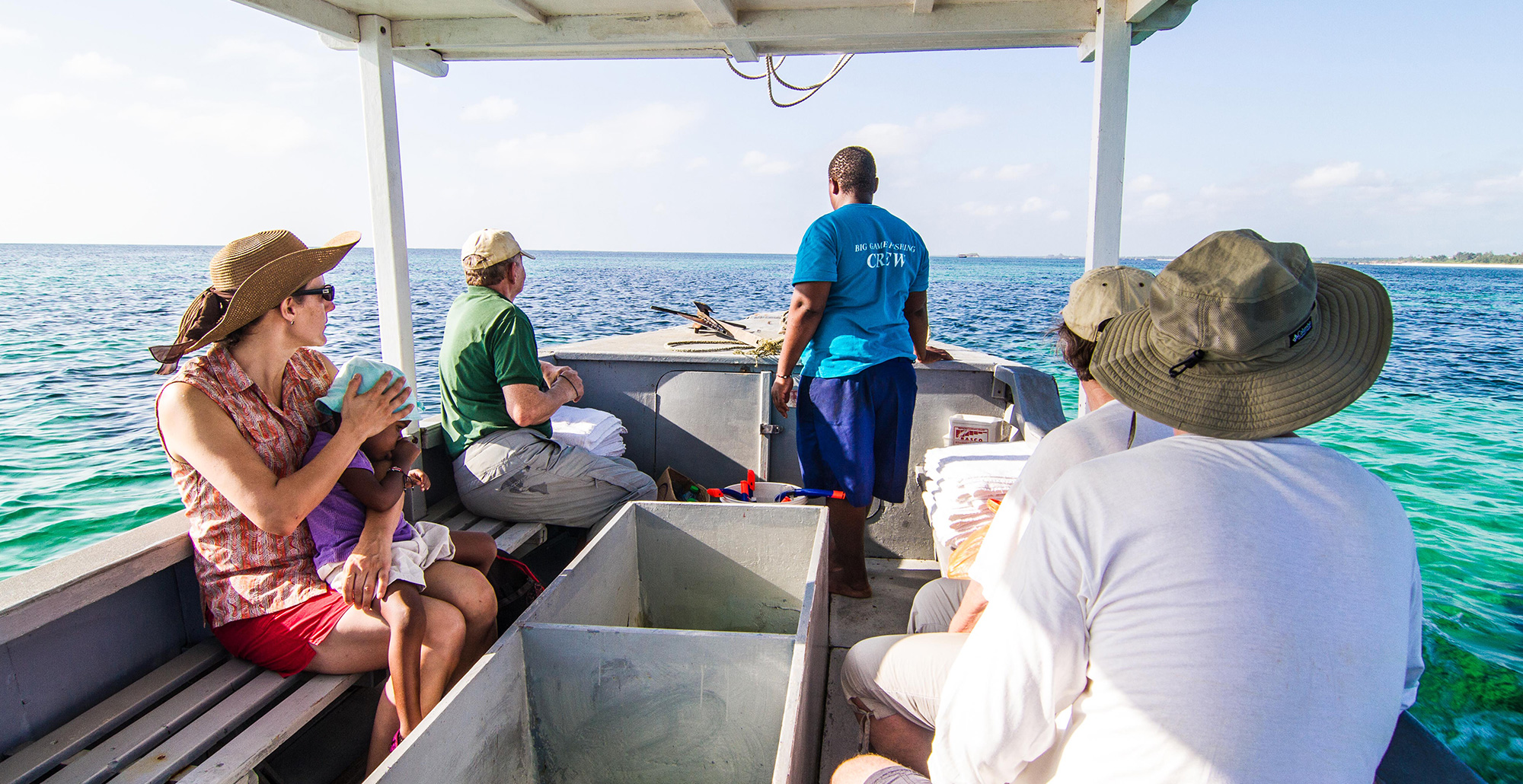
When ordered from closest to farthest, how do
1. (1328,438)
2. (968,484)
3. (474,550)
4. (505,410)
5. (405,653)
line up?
(405,653), (474,550), (968,484), (505,410), (1328,438)

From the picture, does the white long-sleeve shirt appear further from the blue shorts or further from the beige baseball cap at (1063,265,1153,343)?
the blue shorts

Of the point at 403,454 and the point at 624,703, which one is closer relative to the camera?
the point at 624,703

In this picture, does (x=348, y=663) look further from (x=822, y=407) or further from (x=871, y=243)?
(x=871, y=243)

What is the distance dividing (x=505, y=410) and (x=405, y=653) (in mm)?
1407

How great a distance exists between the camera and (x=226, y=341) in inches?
84.7

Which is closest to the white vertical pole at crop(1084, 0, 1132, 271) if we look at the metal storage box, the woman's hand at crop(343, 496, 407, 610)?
the metal storage box

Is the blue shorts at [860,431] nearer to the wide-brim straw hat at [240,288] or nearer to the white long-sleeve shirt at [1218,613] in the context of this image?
the wide-brim straw hat at [240,288]

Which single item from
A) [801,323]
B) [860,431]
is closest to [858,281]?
[801,323]

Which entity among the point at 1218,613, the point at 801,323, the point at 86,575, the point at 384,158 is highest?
the point at 384,158

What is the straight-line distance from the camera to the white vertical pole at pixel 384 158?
11.6 ft

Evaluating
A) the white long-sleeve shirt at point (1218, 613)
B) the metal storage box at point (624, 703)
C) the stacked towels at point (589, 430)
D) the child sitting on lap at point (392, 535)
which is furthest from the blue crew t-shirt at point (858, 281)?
the white long-sleeve shirt at point (1218, 613)

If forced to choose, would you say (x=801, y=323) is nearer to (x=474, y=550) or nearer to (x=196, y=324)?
(x=474, y=550)

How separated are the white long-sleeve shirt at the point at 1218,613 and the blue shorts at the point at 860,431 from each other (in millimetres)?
2154

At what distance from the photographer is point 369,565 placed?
6.91 ft
